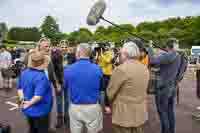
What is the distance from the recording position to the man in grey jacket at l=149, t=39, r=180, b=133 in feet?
17.0

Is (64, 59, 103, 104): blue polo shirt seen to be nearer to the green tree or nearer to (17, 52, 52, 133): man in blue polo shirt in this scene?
(17, 52, 52, 133): man in blue polo shirt

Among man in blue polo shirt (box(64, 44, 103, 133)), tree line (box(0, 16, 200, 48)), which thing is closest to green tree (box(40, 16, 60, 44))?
tree line (box(0, 16, 200, 48))

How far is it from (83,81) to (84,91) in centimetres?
12

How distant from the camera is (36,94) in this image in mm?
3986

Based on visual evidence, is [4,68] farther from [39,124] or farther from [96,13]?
[39,124]

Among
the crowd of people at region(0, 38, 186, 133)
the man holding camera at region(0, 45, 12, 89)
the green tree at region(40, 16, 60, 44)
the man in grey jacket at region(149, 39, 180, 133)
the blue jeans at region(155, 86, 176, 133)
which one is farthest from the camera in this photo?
the green tree at region(40, 16, 60, 44)

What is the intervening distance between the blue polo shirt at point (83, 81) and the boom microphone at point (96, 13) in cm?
218

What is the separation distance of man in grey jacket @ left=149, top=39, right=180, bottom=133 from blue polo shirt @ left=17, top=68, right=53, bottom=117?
1877mm

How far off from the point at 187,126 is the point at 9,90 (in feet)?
24.6

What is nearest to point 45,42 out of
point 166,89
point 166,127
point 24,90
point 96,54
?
point 24,90

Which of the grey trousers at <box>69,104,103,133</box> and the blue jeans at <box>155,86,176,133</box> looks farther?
the blue jeans at <box>155,86,176,133</box>

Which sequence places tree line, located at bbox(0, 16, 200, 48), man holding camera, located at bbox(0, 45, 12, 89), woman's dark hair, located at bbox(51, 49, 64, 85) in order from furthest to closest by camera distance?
tree line, located at bbox(0, 16, 200, 48) < man holding camera, located at bbox(0, 45, 12, 89) < woman's dark hair, located at bbox(51, 49, 64, 85)

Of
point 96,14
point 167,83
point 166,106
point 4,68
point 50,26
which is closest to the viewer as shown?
point 167,83

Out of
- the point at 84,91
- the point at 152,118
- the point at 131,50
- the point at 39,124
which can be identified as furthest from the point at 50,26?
the point at 131,50
